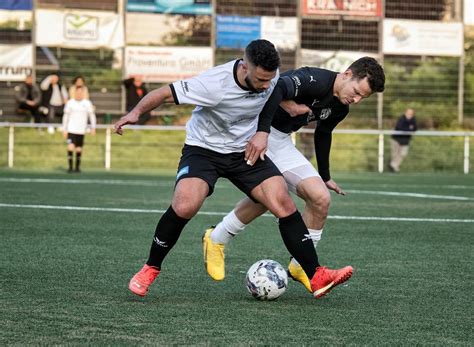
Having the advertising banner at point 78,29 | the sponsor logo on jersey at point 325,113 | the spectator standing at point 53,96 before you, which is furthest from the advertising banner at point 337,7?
the sponsor logo on jersey at point 325,113

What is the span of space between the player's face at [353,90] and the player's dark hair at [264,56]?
0.88 metres

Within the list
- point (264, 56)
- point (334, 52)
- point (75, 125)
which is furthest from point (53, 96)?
point (264, 56)

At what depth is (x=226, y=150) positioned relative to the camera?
708 cm

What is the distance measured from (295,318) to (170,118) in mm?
22147

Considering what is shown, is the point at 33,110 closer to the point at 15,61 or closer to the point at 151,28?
the point at 15,61

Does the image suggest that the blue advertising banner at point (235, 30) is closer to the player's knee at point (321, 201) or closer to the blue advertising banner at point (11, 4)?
the blue advertising banner at point (11, 4)

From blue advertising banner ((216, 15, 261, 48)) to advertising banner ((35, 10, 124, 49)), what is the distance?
2.59 metres

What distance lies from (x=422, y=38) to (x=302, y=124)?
23287 millimetres

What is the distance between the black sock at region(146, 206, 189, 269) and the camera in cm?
693

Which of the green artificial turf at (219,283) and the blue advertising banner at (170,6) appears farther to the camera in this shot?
the blue advertising banner at (170,6)

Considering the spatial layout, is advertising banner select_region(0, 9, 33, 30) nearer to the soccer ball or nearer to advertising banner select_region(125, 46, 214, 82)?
advertising banner select_region(125, 46, 214, 82)

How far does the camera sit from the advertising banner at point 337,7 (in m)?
29.7

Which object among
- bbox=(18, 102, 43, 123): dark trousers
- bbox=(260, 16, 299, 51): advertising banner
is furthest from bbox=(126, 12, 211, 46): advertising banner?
bbox=(18, 102, 43, 123): dark trousers

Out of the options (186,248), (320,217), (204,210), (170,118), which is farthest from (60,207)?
(170,118)
